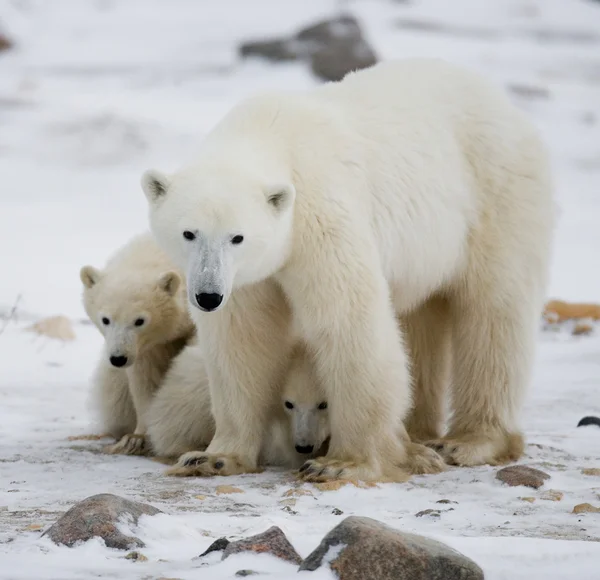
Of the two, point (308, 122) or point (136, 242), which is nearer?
point (308, 122)

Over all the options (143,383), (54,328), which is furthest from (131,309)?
(54,328)

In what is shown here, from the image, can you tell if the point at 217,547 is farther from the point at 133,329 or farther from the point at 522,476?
the point at 133,329

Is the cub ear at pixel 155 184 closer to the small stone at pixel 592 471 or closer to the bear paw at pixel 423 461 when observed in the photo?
the bear paw at pixel 423 461

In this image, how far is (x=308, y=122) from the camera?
427 centimetres

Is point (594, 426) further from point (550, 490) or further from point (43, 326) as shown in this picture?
point (43, 326)

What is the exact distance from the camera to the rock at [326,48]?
15.7 m

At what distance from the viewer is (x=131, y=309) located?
484 centimetres

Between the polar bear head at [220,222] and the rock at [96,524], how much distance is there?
890mm

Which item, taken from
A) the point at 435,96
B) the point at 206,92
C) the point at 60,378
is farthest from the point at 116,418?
the point at 206,92

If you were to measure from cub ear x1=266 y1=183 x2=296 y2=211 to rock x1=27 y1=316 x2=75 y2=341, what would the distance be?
3.66 meters

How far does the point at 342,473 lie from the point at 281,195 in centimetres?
107

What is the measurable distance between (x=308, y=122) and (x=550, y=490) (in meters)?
1.61

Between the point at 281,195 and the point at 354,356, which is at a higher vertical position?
the point at 281,195

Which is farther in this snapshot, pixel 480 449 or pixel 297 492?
pixel 480 449
